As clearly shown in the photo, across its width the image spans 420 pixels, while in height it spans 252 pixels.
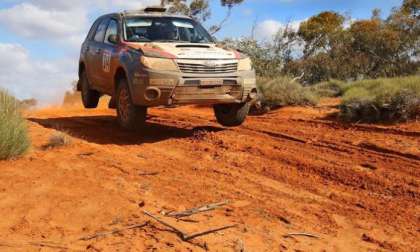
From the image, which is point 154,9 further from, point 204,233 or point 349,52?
point 349,52

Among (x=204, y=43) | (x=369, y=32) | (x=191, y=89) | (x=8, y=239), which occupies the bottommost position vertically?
(x=8, y=239)

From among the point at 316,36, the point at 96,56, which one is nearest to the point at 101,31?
the point at 96,56

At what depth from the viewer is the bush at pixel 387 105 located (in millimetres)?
9500

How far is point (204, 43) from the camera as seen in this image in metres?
9.32

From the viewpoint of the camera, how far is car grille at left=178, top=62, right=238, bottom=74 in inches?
325

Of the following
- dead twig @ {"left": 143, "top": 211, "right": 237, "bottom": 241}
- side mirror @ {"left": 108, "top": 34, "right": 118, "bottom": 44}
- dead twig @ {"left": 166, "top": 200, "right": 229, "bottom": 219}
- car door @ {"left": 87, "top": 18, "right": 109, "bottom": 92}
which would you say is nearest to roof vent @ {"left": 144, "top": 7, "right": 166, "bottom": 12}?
car door @ {"left": 87, "top": 18, "right": 109, "bottom": 92}

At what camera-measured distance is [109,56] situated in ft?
31.0

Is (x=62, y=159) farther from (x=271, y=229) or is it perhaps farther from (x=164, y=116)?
(x=164, y=116)

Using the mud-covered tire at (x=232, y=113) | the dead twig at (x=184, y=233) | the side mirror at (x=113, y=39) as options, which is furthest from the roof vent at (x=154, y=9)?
the dead twig at (x=184, y=233)

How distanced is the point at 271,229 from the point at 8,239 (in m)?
2.08

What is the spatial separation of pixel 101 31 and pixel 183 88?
304 centimetres

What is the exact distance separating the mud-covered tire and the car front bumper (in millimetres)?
692

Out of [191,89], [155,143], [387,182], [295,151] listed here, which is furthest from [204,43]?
[387,182]

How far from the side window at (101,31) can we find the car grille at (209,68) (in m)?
2.63
